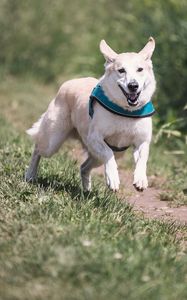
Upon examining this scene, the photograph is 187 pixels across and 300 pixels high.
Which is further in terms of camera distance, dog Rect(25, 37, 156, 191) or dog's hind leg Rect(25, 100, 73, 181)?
dog's hind leg Rect(25, 100, 73, 181)

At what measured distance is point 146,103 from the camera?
20.3 ft

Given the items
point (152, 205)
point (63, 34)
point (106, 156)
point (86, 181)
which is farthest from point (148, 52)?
point (63, 34)

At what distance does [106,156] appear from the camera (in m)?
6.07

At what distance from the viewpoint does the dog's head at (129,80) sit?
19.5ft

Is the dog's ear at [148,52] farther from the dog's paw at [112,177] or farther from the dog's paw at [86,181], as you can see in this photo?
the dog's paw at [86,181]

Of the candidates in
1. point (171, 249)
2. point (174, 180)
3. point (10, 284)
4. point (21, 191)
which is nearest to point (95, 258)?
point (10, 284)

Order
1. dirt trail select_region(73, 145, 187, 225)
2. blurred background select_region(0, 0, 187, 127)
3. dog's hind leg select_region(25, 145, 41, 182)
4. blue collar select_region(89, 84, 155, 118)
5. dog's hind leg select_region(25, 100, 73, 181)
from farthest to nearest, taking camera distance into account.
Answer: blurred background select_region(0, 0, 187, 127) < dog's hind leg select_region(25, 145, 41, 182) < dog's hind leg select_region(25, 100, 73, 181) < dirt trail select_region(73, 145, 187, 225) < blue collar select_region(89, 84, 155, 118)

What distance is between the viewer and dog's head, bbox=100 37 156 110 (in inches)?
234

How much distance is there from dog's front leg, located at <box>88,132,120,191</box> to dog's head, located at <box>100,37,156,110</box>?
35 centimetres

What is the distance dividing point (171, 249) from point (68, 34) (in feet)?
34.9

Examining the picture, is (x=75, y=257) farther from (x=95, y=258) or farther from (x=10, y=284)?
(x=10, y=284)

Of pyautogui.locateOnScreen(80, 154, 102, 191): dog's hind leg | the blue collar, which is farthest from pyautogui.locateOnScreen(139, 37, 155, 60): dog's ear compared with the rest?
pyautogui.locateOnScreen(80, 154, 102, 191): dog's hind leg

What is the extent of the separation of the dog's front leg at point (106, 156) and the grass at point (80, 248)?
0.50ft

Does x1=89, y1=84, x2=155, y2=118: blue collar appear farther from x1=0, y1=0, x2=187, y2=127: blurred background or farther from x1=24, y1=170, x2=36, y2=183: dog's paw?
x1=0, y1=0, x2=187, y2=127: blurred background
